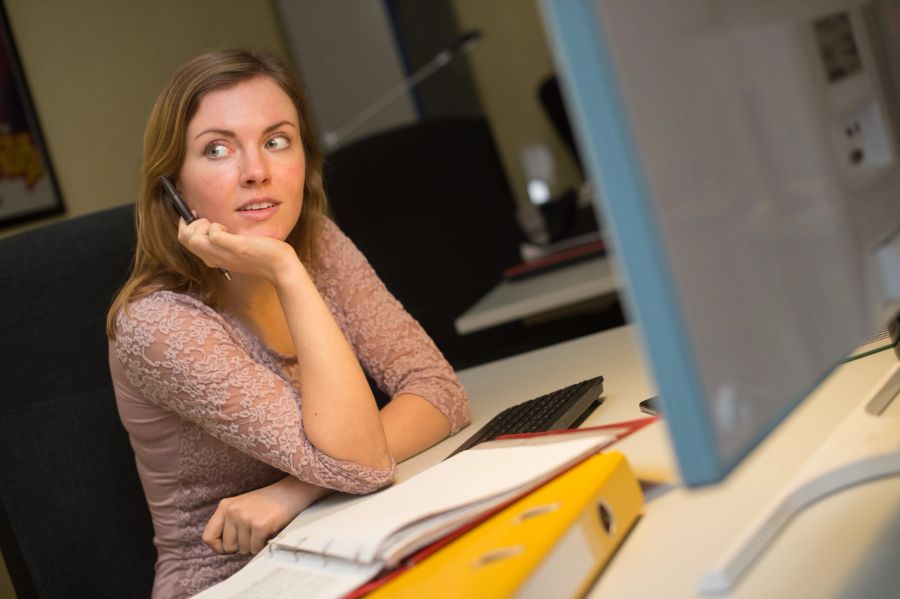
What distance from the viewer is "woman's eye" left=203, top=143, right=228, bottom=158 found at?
140 cm

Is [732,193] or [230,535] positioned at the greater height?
[732,193]

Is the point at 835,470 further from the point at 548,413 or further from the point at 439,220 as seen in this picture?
the point at 439,220

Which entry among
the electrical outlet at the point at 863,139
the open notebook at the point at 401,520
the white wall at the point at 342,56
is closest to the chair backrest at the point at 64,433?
the open notebook at the point at 401,520

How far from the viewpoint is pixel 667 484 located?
3.02 ft

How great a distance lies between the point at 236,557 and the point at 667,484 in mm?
745

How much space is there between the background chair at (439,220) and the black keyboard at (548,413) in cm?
106

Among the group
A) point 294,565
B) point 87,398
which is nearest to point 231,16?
point 87,398

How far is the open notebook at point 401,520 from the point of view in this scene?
85cm

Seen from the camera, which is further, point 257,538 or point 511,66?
point 511,66

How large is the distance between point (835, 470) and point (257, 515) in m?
0.67

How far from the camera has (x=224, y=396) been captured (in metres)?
1.25

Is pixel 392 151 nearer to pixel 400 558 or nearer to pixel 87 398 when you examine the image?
pixel 87 398

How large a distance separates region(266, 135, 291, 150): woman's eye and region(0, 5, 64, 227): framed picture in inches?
59.7

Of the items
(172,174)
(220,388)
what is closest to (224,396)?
(220,388)
